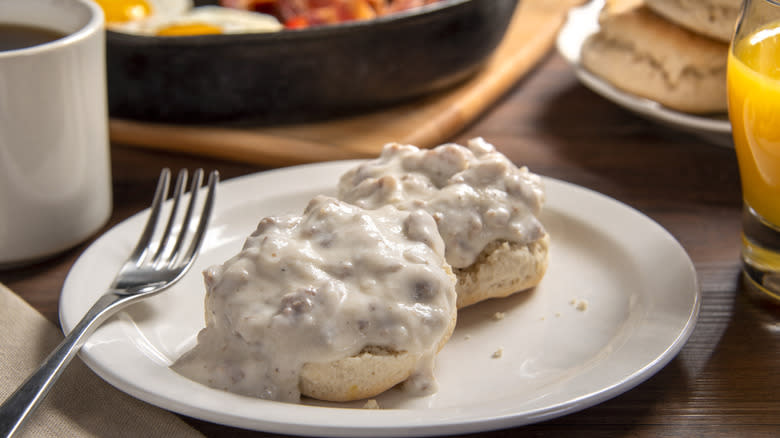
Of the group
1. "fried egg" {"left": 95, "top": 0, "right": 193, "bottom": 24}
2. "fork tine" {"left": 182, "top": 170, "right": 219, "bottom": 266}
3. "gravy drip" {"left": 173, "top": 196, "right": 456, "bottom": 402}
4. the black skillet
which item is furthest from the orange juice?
"fried egg" {"left": 95, "top": 0, "right": 193, "bottom": 24}

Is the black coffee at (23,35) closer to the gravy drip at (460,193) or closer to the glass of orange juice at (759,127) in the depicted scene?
the gravy drip at (460,193)

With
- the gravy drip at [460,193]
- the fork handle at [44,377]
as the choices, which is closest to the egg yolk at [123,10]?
the gravy drip at [460,193]

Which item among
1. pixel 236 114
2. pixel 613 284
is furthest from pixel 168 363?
pixel 236 114

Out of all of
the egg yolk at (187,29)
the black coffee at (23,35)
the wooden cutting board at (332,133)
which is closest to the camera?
the black coffee at (23,35)

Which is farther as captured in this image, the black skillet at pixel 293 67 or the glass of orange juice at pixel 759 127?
the black skillet at pixel 293 67

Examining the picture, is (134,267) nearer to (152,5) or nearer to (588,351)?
(588,351)

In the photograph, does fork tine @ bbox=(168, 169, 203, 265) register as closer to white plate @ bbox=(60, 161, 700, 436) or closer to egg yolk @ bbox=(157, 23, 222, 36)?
white plate @ bbox=(60, 161, 700, 436)

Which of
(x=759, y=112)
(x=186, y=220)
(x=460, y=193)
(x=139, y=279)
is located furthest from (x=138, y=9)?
(x=759, y=112)
